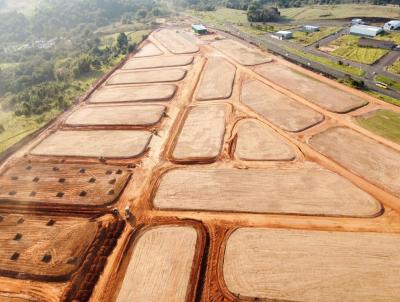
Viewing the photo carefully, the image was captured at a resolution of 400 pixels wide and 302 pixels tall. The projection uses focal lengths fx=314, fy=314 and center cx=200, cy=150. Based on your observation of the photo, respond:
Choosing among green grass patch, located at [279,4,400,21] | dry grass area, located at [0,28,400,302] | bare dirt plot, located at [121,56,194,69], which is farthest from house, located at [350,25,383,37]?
bare dirt plot, located at [121,56,194,69]

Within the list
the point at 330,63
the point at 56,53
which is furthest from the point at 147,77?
the point at 56,53

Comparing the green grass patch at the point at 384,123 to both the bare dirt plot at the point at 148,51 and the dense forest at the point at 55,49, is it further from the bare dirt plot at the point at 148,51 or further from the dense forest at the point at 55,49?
the bare dirt plot at the point at 148,51

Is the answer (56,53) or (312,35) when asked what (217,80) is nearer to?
(312,35)

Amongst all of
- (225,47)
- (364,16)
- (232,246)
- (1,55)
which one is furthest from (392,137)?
(1,55)

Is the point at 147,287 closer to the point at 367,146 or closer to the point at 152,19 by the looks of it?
the point at 367,146

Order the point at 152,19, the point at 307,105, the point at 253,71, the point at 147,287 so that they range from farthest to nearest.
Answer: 1. the point at 152,19
2. the point at 253,71
3. the point at 307,105
4. the point at 147,287

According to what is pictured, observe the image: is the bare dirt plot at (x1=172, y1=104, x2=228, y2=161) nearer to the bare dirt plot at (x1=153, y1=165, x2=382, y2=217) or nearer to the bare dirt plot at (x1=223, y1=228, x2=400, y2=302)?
the bare dirt plot at (x1=153, y1=165, x2=382, y2=217)
